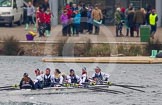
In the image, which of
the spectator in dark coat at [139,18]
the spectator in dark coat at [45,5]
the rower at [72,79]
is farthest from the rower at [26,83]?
the spectator in dark coat at [45,5]

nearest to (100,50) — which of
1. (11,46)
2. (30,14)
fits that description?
(11,46)

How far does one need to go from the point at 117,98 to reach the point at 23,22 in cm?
2729

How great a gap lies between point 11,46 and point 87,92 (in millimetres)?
13481

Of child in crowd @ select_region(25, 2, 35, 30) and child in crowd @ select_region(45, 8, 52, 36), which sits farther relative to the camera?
child in crowd @ select_region(25, 2, 35, 30)

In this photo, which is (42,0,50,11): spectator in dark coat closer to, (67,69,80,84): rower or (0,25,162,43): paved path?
(0,25,162,43): paved path

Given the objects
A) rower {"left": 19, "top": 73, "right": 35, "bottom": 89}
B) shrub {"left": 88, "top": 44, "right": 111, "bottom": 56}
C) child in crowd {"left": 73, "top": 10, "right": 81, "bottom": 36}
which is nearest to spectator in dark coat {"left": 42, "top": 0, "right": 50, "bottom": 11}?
child in crowd {"left": 73, "top": 10, "right": 81, "bottom": 36}

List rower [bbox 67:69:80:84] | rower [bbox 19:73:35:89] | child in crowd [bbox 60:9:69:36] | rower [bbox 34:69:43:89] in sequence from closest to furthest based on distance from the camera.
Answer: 1. rower [bbox 19:73:35:89]
2. rower [bbox 34:69:43:89]
3. rower [bbox 67:69:80:84]
4. child in crowd [bbox 60:9:69:36]

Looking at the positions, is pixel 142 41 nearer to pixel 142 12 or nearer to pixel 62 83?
pixel 142 12

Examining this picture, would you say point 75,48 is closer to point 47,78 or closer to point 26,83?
point 47,78

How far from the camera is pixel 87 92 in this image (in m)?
43.6

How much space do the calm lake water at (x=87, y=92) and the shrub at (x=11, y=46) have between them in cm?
39

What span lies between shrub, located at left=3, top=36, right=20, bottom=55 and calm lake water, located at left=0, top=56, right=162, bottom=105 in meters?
0.39

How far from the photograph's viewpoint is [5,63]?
5447cm

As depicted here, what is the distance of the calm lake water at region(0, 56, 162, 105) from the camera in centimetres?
4128
